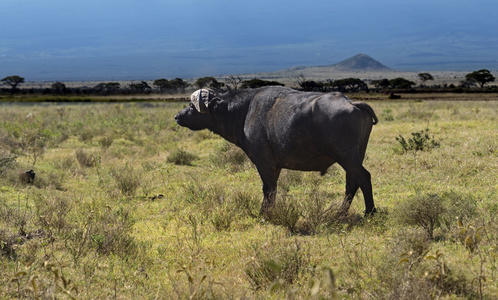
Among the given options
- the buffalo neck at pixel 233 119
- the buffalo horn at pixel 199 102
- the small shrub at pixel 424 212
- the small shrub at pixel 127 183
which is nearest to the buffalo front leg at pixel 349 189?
the small shrub at pixel 424 212

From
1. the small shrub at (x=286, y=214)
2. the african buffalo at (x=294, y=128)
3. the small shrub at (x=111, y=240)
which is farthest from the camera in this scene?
the small shrub at (x=286, y=214)

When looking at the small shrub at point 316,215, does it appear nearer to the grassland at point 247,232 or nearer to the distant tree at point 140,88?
the grassland at point 247,232

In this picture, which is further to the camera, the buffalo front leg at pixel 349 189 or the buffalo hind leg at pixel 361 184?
the buffalo front leg at pixel 349 189

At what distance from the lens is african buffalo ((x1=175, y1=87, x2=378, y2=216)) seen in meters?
7.23

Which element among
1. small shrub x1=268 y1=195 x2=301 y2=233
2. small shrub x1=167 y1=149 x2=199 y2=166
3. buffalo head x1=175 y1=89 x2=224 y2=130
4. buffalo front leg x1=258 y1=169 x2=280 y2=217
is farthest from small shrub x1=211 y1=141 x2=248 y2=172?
small shrub x1=268 y1=195 x2=301 y2=233

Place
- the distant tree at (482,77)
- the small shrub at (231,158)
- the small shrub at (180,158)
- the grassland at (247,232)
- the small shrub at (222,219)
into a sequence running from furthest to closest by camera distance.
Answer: the distant tree at (482,77), the small shrub at (180,158), the small shrub at (231,158), the small shrub at (222,219), the grassland at (247,232)

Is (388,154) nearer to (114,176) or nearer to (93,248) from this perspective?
(114,176)

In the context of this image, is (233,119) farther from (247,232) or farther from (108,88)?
(108,88)

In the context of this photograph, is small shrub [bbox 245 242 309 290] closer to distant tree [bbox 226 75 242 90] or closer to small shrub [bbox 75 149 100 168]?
distant tree [bbox 226 75 242 90]

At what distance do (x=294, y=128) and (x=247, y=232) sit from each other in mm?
1710

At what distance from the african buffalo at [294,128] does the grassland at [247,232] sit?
556 mm

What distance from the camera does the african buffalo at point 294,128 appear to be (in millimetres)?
7230

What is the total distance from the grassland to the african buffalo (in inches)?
21.9

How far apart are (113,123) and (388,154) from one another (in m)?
15.1
